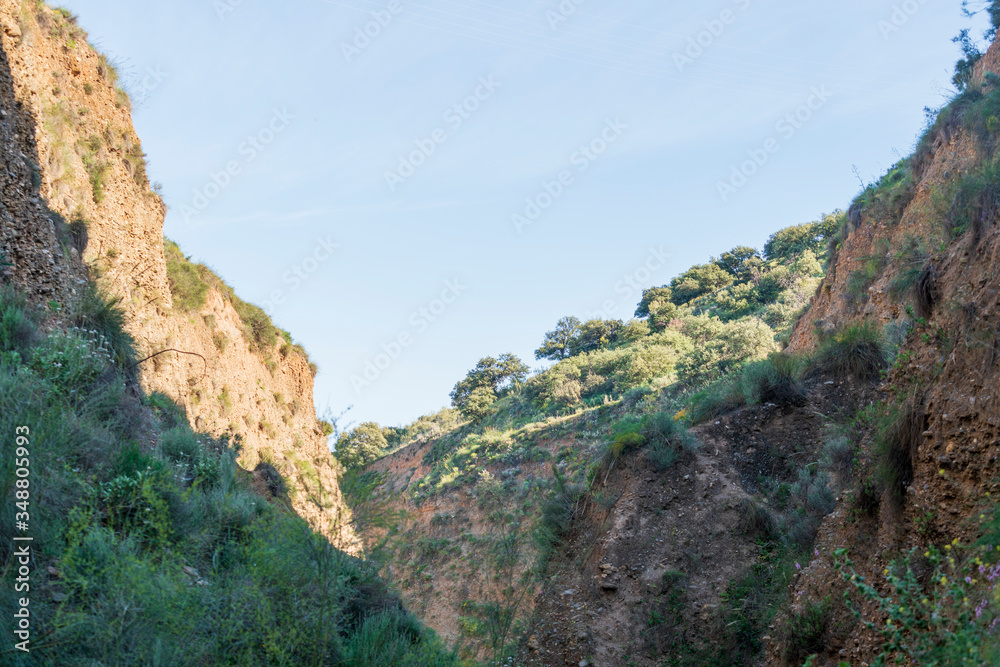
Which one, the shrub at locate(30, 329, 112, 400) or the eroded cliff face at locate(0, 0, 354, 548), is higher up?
the eroded cliff face at locate(0, 0, 354, 548)

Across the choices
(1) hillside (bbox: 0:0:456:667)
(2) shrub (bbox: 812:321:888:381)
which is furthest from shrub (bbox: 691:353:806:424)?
(1) hillside (bbox: 0:0:456:667)

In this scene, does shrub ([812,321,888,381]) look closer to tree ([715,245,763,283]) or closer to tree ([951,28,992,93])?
tree ([951,28,992,93])

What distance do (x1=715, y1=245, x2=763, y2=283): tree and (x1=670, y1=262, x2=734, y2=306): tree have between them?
0.54m

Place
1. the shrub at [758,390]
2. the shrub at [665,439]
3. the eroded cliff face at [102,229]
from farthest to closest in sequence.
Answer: the shrub at [758,390], the shrub at [665,439], the eroded cliff face at [102,229]

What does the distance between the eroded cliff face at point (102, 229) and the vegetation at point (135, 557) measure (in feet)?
2.18

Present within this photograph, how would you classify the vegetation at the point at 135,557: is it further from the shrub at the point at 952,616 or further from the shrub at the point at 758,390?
the shrub at the point at 758,390

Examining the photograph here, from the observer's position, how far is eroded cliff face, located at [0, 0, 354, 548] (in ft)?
27.6

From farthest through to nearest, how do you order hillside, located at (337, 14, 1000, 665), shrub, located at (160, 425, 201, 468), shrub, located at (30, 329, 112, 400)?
shrub, located at (160, 425, 201, 468)
shrub, located at (30, 329, 112, 400)
hillside, located at (337, 14, 1000, 665)

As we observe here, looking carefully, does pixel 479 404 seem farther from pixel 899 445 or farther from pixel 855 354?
pixel 899 445

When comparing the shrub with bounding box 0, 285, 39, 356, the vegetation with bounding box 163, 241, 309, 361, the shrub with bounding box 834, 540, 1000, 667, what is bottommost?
the shrub with bounding box 834, 540, 1000, 667

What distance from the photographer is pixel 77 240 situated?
10.8m

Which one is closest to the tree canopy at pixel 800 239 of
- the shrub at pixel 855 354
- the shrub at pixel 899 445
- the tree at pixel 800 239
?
the tree at pixel 800 239

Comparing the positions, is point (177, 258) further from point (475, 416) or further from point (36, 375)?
Answer: point (475, 416)

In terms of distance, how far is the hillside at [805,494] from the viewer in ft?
16.9
